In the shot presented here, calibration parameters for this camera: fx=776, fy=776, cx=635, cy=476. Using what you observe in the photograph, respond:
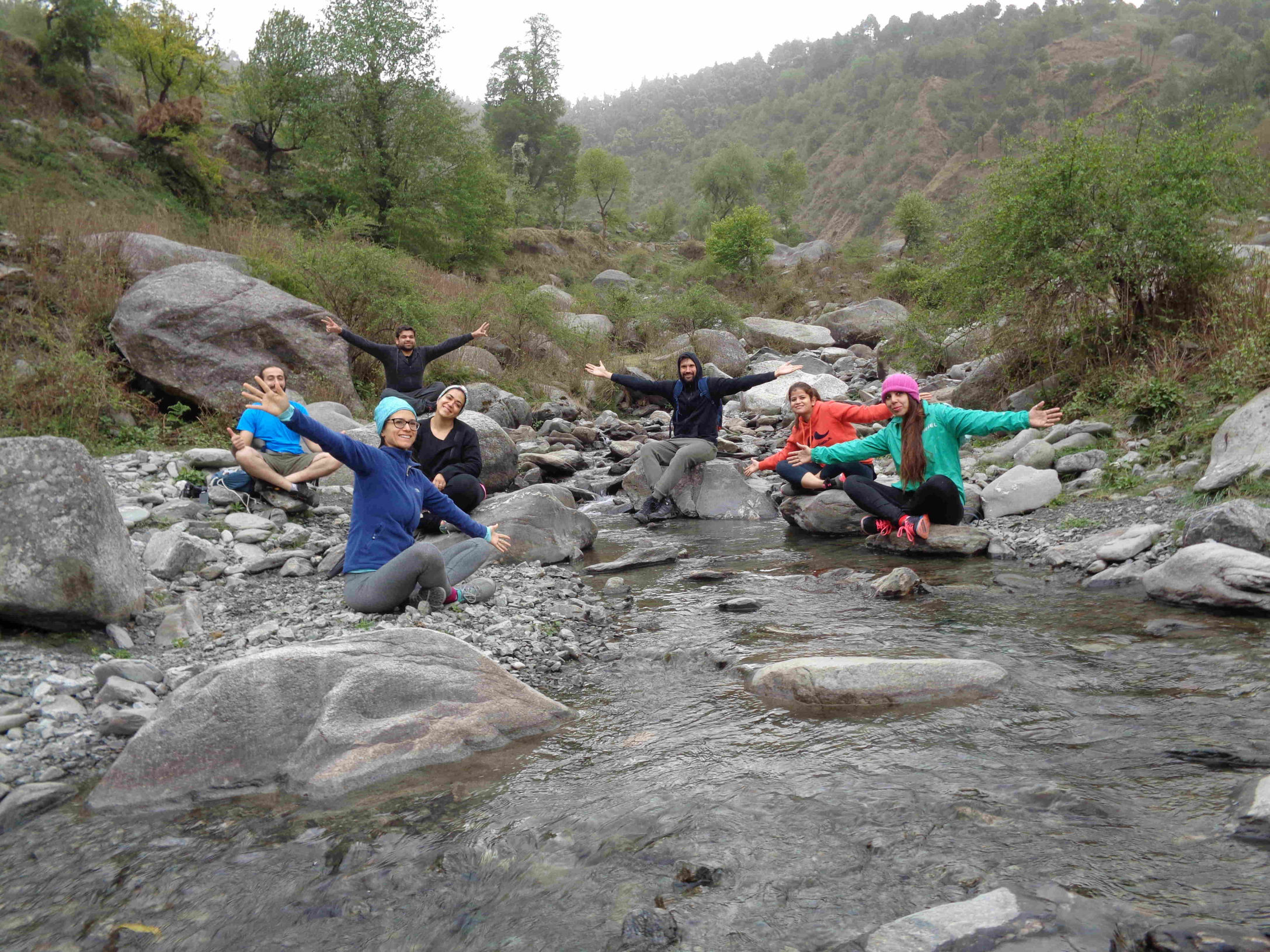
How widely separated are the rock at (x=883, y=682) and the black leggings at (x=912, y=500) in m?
3.33

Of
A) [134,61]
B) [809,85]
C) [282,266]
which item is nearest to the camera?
[282,266]

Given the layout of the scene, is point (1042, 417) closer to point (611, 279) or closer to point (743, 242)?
point (743, 242)

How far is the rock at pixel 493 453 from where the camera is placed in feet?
34.7

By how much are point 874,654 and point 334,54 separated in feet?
106

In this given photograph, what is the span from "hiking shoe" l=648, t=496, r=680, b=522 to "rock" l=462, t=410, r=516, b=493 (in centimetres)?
218

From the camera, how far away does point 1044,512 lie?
8102 mm

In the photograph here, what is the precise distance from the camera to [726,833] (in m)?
3.18

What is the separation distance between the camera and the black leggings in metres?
7.63

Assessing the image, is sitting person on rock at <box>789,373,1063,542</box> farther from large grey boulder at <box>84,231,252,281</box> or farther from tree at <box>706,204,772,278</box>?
tree at <box>706,204,772,278</box>

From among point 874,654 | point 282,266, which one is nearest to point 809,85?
point 282,266

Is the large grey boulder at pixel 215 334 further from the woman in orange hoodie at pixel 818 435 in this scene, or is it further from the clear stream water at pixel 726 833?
the clear stream water at pixel 726 833

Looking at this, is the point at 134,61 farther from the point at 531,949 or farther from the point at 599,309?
the point at 531,949

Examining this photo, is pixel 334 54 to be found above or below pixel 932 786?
above

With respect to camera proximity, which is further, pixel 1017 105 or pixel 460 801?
pixel 1017 105
